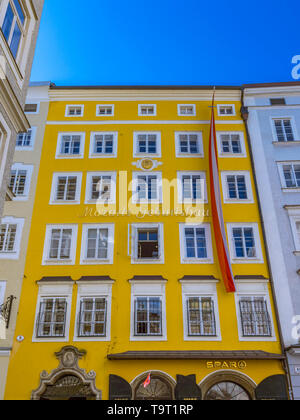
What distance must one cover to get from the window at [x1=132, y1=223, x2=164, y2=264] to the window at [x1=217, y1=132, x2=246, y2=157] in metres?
6.88

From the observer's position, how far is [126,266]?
69.0ft

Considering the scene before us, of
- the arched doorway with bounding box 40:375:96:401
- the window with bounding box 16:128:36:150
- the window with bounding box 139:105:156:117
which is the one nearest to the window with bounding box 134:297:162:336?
the arched doorway with bounding box 40:375:96:401

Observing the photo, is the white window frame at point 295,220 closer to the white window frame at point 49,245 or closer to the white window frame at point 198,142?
the white window frame at point 198,142

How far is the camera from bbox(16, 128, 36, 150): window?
24688 mm

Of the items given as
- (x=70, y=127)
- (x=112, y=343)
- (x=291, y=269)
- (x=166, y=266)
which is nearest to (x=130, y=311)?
(x=112, y=343)

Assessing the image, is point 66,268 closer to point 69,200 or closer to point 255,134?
point 69,200

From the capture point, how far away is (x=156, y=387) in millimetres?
18375

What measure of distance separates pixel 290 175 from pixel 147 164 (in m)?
8.84

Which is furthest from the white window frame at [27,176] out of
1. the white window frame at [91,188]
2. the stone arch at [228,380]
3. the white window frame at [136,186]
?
the stone arch at [228,380]

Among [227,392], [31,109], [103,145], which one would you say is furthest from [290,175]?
[31,109]

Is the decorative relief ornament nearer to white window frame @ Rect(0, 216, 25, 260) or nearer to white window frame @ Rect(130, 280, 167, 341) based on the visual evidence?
white window frame @ Rect(130, 280, 167, 341)

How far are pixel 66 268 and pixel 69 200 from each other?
170 inches

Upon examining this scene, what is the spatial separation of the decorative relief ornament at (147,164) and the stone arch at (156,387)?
39.0 ft
